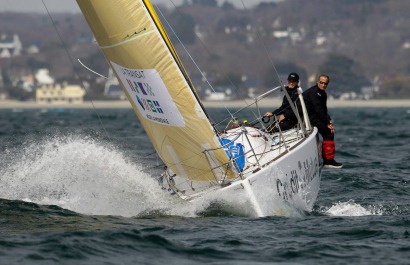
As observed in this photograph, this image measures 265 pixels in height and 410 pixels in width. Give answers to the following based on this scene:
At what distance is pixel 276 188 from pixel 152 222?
123 cm

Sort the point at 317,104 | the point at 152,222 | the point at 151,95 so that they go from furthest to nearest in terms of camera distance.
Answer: the point at 317,104, the point at 151,95, the point at 152,222

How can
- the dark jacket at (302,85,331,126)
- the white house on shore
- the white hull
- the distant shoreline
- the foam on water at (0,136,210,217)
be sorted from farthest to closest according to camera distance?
the white house on shore, the distant shoreline, the dark jacket at (302,85,331,126), the foam on water at (0,136,210,217), the white hull

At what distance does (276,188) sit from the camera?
999 cm

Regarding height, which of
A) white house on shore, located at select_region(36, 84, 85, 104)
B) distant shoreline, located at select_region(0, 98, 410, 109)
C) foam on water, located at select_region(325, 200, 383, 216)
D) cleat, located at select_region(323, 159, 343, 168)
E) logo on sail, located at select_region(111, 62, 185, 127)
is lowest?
foam on water, located at select_region(325, 200, 383, 216)

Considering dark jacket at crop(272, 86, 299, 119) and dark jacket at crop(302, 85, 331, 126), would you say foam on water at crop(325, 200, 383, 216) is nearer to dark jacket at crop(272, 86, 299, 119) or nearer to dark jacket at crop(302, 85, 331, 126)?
dark jacket at crop(302, 85, 331, 126)

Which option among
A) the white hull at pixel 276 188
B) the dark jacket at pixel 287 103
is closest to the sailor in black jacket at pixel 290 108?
the dark jacket at pixel 287 103

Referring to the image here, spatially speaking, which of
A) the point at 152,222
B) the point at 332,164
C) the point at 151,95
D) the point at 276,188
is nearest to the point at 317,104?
the point at 332,164

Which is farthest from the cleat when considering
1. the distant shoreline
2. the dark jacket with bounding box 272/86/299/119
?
the distant shoreline

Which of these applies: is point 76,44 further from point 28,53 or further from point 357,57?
point 357,57

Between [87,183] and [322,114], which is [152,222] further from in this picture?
[322,114]

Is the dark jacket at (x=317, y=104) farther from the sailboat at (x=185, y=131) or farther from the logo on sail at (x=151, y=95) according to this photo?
the logo on sail at (x=151, y=95)

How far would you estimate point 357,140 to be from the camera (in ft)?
80.2

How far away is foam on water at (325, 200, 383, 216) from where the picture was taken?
10672 mm

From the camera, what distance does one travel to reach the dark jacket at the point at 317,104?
11.4m
